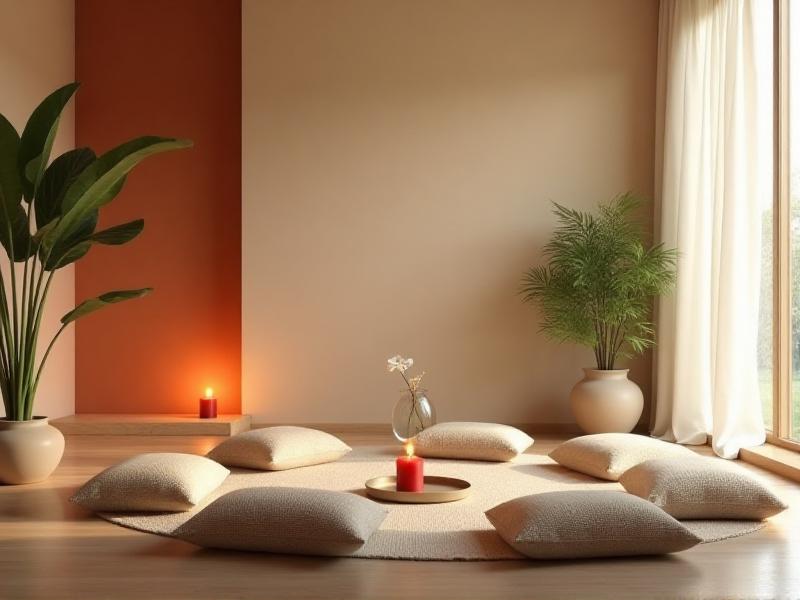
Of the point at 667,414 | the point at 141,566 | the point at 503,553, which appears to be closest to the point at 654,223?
the point at 667,414

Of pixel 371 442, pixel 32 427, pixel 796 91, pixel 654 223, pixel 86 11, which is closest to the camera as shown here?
pixel 32 427

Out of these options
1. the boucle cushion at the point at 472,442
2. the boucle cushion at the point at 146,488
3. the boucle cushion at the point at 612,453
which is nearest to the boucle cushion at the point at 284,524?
the boucle cushion at the point at 146,488

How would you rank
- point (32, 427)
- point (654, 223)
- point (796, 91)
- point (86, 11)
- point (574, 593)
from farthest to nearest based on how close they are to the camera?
1. point (86, 11)
2. point (654, 223)
3. point (796, 91)
4. point (32, 427)
5. point (574, 593)

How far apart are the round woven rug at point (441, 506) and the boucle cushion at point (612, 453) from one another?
0.14ft

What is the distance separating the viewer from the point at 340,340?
5484mm

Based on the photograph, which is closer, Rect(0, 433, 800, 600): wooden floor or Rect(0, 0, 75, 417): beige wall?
Rect(0, 433, 800, 600): wooden floor

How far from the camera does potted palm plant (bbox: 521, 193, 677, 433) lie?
16.1ft

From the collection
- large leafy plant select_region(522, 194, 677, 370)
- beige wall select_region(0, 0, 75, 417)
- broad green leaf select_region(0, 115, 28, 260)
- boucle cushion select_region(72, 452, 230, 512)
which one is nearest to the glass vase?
boucle cushion select_region(72, 452, 230, 512)

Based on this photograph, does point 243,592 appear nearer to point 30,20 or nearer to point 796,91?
point 796,91

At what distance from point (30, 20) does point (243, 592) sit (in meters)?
4.00

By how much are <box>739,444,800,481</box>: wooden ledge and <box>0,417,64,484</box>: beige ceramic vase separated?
9.31 feet

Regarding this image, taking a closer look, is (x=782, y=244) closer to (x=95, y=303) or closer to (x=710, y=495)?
(x=710, y=495)

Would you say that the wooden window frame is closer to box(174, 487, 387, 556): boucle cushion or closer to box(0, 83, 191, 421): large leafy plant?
box(174, 487, 387, 556): boucle cushion

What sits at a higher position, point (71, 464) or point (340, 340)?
point (340, 340)
